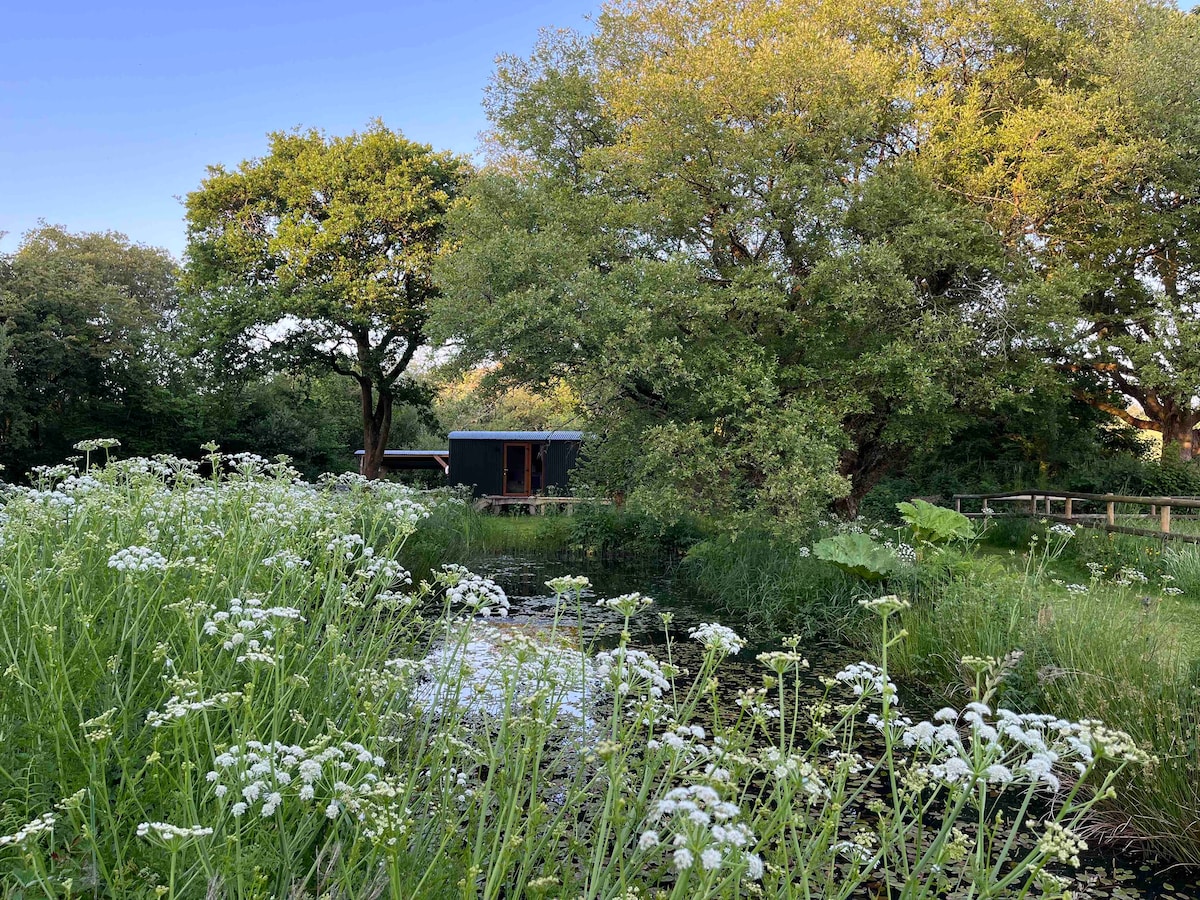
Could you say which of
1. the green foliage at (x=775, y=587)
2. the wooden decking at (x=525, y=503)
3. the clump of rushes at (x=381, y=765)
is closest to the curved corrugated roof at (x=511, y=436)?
the wooden decking at (x=525, y=503)

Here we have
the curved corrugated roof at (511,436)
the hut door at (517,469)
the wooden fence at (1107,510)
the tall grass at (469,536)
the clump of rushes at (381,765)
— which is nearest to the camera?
the clump of rushes at (381,765)

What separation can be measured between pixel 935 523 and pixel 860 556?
1.06 meters

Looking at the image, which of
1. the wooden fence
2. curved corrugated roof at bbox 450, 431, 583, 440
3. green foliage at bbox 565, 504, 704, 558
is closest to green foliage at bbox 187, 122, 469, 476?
curved corrugated roof at bbox 450, 431, 583, 440

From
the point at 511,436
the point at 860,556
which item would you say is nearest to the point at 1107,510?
the point at 860,556

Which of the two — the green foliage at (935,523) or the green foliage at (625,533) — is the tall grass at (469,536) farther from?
the green foliage at (935,523)

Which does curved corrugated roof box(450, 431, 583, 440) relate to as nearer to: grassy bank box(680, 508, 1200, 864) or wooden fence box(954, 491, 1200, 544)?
wooden fence box(954, 491, 1200, 544)

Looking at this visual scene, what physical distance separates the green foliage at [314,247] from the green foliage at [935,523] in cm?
1362

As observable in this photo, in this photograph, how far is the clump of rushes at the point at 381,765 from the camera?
5.80 feet

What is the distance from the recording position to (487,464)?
2334 centimetres

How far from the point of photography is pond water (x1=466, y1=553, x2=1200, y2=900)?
343 centimetres

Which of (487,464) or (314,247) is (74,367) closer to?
(314,247)

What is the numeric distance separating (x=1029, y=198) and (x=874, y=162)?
2.64m

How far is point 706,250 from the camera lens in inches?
484

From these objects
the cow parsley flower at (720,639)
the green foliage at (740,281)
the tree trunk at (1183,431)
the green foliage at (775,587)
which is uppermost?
the green foliage at (740,281)
